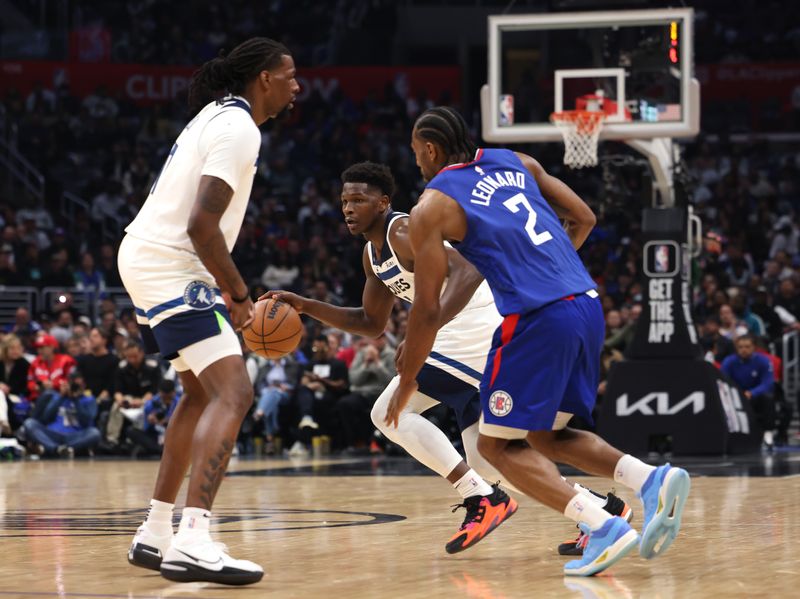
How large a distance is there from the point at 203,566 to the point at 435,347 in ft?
7.00

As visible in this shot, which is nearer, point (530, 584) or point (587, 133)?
point (530, 584)

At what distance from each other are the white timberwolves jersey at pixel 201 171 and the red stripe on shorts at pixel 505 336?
1.10 metres

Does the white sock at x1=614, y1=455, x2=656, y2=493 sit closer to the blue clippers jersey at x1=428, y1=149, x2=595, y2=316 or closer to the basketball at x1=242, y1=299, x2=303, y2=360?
the blue clippers jersey at x1=428, y1=149, x2=595, y2=316

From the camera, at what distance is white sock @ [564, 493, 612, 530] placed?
4.98 metres

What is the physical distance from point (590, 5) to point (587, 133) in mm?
1682

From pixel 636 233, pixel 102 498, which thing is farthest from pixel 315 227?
pixel 102 498

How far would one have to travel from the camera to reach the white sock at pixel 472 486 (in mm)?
6026

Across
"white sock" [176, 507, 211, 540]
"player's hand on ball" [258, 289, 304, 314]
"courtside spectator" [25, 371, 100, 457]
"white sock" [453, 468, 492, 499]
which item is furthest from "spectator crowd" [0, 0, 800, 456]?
"white sock" [176, 507, 211, 540]

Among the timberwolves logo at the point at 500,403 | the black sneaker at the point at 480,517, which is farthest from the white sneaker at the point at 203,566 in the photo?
the black sneaker at the point at 480,517

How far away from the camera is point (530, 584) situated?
4.83 meters

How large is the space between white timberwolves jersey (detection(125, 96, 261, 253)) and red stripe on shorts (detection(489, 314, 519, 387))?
43.4 inches

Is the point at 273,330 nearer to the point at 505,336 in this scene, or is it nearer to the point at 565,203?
the point at 505,336

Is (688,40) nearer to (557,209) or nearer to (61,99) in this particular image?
(557,209)

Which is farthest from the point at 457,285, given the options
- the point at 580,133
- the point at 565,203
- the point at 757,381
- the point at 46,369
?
the point at 46,369
